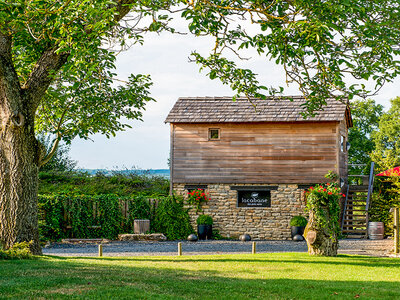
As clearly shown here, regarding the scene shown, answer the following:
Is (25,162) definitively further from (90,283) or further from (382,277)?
(382,277)

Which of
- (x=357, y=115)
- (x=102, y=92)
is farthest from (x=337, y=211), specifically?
(x=357, y=115)

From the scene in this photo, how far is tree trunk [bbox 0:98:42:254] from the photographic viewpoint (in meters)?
13.2

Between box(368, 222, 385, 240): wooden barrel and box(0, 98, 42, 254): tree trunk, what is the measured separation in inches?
608

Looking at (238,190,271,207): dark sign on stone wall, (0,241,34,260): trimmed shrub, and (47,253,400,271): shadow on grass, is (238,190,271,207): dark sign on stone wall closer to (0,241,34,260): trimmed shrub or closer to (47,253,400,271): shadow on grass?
(47,253,400,271): shadow on grass

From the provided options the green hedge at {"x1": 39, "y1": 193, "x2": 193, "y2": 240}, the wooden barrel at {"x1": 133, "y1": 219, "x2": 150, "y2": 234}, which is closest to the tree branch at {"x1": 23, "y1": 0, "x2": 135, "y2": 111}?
the green hedge at {"x1": 39, "y1": 193, "x2": 193, "y2": 240}

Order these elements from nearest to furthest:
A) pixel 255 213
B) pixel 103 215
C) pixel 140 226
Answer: pixel 140 226 → pixel 103 215 → pixel 255 213

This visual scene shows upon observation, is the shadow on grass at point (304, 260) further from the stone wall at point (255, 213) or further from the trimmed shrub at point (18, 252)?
the stone wall at point (255, 213)

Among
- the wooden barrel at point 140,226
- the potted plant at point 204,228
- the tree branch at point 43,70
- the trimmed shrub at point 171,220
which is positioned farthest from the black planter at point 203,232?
the tree branch at point 43,70

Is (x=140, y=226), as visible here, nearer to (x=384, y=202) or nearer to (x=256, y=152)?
(x=256, y=152)

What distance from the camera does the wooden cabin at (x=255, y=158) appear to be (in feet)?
78.6

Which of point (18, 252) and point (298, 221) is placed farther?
point (298, 221)

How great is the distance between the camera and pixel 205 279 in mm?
10500

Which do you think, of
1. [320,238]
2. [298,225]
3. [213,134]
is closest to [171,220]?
[213,134]

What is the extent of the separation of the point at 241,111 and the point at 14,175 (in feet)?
44.1
